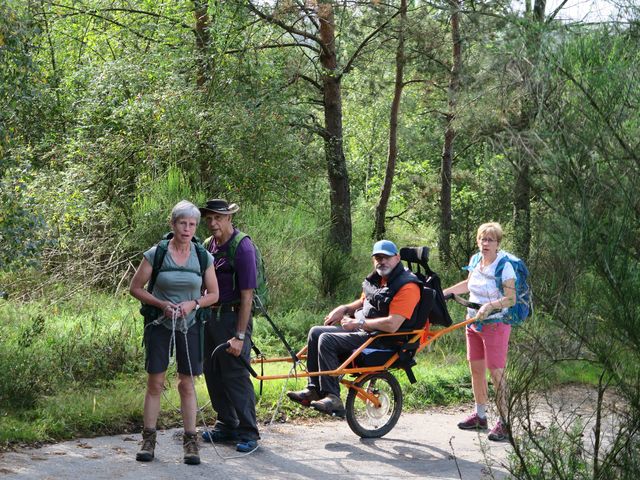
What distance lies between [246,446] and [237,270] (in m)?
1.44

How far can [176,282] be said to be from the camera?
790 cm

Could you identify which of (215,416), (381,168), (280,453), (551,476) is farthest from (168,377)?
(381,168)

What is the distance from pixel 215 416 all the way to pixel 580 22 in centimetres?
526

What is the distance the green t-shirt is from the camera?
7898 mm

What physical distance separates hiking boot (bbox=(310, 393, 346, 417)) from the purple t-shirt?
1.23 meters

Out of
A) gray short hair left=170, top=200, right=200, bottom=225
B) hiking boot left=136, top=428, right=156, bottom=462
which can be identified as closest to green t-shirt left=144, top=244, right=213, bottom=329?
gray short hair left=170, top=200, right=200, bottom=225

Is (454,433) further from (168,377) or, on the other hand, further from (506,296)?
(168,377)

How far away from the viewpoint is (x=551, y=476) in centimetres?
642

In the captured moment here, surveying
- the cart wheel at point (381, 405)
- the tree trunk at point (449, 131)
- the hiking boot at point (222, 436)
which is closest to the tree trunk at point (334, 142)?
the tree trunk at point (449, 131)

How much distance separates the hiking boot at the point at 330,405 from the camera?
8.90m

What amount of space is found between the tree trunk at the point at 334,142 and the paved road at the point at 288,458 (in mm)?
12578

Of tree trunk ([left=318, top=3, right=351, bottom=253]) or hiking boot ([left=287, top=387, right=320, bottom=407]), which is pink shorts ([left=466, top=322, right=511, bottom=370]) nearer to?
hiking boot ([left=287, top=387, right=320, bottom=407])

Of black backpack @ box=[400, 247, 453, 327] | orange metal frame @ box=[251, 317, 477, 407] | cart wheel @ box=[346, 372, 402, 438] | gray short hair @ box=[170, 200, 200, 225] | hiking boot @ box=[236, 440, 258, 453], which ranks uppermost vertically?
gray short hair @ box=[170, 200, 200, 225]

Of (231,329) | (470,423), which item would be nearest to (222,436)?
(231,329)
